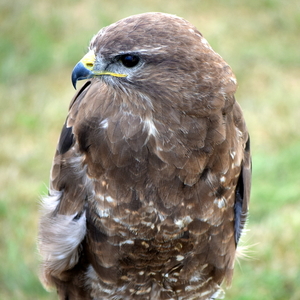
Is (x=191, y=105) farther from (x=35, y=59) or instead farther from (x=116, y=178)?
(x=35, y=59)

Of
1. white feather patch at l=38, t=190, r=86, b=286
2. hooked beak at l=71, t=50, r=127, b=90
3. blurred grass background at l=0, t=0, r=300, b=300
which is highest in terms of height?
hooked beak at l=71, t=50, r=127, b=90

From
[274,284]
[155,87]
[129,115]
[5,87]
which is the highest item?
[155,87]

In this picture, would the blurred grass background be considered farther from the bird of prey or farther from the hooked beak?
the hooked beak

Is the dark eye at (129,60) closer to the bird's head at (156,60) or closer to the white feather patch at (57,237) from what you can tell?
the bird's head at (156,60)

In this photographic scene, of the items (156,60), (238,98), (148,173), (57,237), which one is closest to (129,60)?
(156,60)

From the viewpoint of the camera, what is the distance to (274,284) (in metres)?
4.70

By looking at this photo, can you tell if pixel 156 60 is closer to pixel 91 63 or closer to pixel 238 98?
pixel 91 63

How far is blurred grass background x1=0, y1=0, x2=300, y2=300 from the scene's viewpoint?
16.1 feet

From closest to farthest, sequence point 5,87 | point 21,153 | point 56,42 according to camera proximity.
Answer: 1. point 21,153
2. point 5,87
3. point 56,42

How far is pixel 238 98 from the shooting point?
23.3 feet

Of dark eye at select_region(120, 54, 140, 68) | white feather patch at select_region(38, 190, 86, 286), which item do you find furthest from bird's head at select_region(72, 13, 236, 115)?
white feather patch at select_region(38, 190, 86, 286)

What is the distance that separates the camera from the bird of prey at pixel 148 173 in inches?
104

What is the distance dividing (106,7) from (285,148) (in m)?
3.75

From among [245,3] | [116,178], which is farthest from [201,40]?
[245,3]
